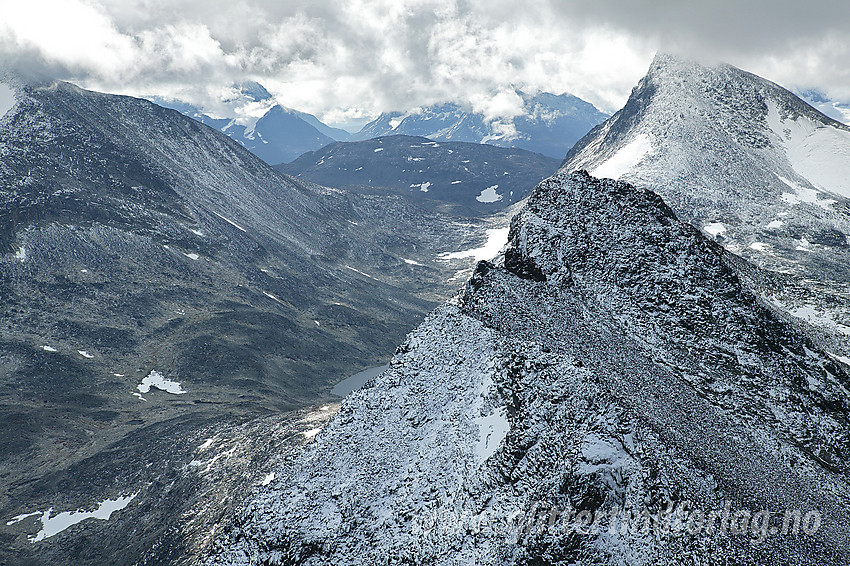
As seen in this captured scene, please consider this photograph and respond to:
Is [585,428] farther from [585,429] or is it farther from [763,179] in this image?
[763,179]

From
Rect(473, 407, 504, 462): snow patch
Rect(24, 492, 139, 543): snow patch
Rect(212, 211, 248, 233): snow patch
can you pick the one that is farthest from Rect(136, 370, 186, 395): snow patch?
Rect(473, 407, 504, 462): snow patch

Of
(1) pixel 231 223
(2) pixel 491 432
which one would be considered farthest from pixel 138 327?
(2) pixel 491 432

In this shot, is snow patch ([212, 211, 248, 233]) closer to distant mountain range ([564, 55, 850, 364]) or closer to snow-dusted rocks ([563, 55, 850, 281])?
snow-dusted rocks ([563, 55, 850, 281])

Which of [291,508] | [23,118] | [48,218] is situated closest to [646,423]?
Answer: [291,508]

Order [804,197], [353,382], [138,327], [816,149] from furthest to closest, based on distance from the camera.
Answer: [816,149] → [804,197] → [353,382] → [138,327]

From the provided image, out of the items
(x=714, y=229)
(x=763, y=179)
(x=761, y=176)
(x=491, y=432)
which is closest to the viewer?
(x=491, y=432)
